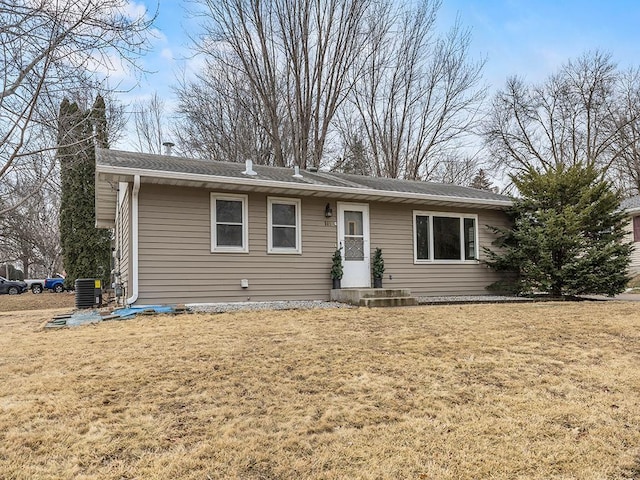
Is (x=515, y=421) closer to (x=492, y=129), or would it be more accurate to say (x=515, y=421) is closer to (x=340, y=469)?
(x=340, y=469)

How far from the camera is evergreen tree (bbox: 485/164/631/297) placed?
31.9 ft

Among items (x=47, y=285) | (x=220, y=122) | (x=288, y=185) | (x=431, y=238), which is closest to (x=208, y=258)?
(x=288, y=185)

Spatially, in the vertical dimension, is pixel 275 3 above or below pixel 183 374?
above

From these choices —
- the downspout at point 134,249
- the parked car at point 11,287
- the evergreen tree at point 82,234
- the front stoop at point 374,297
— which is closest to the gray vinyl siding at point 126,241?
the downspout at point 134,249

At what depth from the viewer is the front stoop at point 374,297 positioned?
838 cm

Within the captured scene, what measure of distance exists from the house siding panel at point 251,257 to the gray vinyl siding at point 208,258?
0.02 m

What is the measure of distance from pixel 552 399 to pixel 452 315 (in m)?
3.77

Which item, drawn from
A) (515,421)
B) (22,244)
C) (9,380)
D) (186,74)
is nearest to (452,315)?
(515,421)

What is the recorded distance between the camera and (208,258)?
848 centimetres

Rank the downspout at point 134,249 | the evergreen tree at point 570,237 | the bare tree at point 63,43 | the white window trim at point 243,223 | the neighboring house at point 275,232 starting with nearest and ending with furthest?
the bare tree at point 63,43, the downspout at point 134,249, the neighboring house at point 275,232, the white window trim at point 243,223, the evergreen tree at point 570,237

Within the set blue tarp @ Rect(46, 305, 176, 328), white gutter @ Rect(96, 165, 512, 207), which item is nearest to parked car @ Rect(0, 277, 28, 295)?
blue tarp @ Rect(46, 305, 176, 328)

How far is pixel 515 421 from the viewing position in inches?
111

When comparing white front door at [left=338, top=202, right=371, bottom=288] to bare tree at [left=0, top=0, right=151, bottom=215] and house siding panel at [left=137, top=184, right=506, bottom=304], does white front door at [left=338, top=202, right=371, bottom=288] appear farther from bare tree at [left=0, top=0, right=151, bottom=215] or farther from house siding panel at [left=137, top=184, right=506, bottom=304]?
bare tree at [left=0, top=0, right=151, bottom=215]

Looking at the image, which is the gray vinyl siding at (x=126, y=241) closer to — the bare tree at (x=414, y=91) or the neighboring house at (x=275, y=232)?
the neighboring house at (x=275, y=232)
